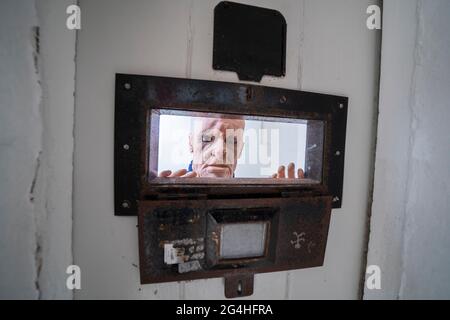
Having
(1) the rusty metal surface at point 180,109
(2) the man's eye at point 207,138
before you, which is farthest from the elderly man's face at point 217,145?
(1) the rusty metal surface at point 180,109

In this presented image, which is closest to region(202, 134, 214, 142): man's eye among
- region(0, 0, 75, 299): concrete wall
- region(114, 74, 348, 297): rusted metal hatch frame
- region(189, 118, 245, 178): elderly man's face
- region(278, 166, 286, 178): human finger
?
region(189, 118, 245, 178): elderly man's face

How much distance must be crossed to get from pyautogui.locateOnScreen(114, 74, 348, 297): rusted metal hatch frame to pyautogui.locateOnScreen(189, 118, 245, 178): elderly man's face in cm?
44

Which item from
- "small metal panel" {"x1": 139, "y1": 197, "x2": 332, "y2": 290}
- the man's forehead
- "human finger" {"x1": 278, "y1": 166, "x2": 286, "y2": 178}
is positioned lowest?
"small metal panel" {"x1": 139, "y1": 197, "x2": 332, "y2": 290}

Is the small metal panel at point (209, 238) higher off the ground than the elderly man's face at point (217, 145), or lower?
lower

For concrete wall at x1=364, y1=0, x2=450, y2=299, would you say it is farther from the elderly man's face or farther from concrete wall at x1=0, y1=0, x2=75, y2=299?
concrete wall at x1=0, y1=0, x2=75, y2=299

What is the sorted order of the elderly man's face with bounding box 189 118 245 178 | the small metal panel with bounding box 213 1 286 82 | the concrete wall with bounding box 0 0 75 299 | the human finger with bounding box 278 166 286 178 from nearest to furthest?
the concrete wall with bounding box 0 0 75 299 < the small metal panel with bounding box 213 1 286 82 < the human finger with bounding box 278 166 286 178 < the elderly man's face with bounding box 189 118 245 178

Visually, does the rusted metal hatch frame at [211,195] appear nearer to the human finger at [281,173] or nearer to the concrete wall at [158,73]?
the concrete wall at [158,73]

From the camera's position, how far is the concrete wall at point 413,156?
57 cm

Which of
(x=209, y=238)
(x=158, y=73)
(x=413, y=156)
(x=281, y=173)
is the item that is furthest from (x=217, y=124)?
(x=413, y=156)

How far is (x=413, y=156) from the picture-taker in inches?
23.2

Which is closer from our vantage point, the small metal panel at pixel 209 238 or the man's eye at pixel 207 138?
the small metal panel at pixel 209 238

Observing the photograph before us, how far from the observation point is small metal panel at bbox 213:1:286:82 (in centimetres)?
50

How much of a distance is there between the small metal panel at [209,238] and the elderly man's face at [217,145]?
17.3 inches
